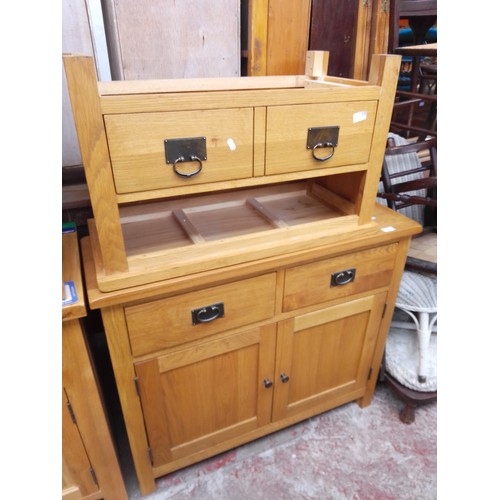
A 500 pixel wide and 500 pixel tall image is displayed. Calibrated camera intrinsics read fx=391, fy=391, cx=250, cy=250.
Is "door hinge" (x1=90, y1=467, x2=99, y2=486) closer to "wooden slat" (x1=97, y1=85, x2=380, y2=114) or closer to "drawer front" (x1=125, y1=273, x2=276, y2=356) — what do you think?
"drawer front" (x1=125, y1=273, x2=276, y2=356)

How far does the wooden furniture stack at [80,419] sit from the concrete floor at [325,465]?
0.21 metres

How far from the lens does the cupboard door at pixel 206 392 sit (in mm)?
1188

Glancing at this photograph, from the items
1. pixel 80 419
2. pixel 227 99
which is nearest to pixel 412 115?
pixel 227 99

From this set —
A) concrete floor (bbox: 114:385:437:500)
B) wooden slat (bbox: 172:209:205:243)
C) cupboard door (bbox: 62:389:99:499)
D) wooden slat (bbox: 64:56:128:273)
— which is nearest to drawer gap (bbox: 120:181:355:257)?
wooden slat (bbox: 172:209:205:243)

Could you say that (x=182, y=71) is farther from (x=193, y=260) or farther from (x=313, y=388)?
(x=313, y=388)

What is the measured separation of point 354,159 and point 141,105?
609mm

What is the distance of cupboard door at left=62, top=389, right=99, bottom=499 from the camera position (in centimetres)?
112

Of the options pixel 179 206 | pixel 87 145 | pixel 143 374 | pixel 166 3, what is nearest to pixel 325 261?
pixel 179 206

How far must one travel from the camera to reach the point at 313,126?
1027mm

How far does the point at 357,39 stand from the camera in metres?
1.61

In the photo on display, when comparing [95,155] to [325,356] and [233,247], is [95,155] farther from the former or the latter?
[325,356]

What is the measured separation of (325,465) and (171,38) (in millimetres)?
1637

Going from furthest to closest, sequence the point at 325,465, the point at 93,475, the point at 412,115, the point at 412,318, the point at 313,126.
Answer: the point at 412,115 → the point at 412,318 → the point at 325,465 → the point at 93,475 → the point at 313,126

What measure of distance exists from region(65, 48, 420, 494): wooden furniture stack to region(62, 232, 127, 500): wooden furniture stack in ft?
0.19
